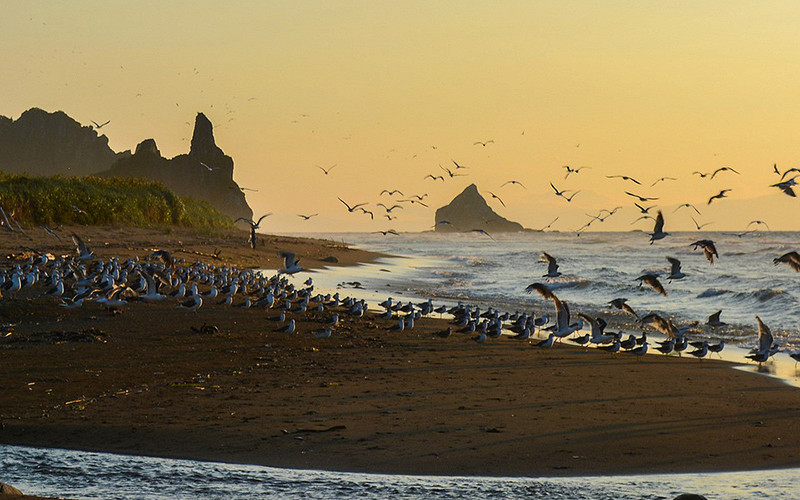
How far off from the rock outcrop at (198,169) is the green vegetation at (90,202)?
85.9m

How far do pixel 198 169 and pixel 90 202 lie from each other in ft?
357

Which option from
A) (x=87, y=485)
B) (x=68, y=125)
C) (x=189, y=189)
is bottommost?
(x=87, y=485)

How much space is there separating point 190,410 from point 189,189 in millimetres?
148684

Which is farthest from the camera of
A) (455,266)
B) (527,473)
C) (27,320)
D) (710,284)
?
(455,266)

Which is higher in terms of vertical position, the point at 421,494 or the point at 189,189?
the point at 189,189

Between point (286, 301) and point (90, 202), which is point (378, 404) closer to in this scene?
point (286, 301)

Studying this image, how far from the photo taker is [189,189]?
157375 millimetres

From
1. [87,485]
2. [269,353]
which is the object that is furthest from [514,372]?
[87,485]

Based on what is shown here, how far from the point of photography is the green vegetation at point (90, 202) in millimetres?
46438

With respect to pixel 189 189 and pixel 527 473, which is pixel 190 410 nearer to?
pixel 527 473

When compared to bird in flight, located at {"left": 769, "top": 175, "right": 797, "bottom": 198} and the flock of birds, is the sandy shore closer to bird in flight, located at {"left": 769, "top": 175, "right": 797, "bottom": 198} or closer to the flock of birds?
the flock of birds

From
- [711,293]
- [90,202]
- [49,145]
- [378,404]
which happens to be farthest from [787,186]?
[49,145]

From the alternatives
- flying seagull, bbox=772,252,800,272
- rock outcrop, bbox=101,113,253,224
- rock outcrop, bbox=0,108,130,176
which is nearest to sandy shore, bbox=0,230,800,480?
flying seagull, bbox=772,252,800,272

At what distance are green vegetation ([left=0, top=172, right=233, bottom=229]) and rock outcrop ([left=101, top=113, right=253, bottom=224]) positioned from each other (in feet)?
282
